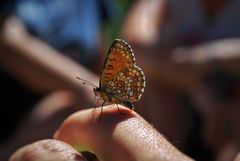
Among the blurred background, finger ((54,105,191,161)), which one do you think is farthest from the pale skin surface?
the blurred background

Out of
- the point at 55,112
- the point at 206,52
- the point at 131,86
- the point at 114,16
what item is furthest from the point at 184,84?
the point at 131,86

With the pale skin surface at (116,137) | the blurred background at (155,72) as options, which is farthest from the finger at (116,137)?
the blurred background at (155,72)

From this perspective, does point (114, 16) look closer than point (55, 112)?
No

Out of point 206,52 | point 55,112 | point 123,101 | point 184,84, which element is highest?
→ point 123,101

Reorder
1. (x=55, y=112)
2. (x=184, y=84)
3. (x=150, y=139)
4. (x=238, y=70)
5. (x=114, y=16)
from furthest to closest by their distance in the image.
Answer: (x=114, y=16) < (x=55, y=112) < (x=184, y=84) < (x=238, y=70) < (x=150, y=139)

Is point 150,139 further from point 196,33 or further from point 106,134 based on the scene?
point 196,33

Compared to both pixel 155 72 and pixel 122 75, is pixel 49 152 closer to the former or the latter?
pixel 122 75
